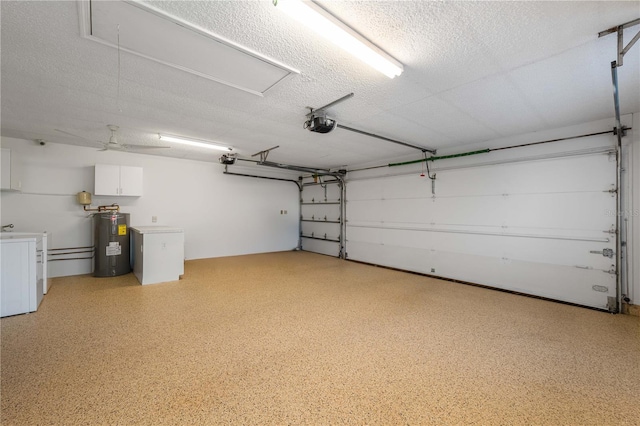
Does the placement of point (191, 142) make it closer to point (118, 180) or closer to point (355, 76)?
point (118, 180)

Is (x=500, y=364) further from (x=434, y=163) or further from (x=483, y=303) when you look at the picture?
(x=434, y=163)

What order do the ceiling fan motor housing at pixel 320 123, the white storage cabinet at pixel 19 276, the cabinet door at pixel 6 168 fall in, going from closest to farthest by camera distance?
the white storage cabinet at pixel 19 276 < the ceiling fan motor housing at pixel 320 123 < the cabinet door at pixel 6 168

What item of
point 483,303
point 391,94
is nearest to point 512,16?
point 391,94

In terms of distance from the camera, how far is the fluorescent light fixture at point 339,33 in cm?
147

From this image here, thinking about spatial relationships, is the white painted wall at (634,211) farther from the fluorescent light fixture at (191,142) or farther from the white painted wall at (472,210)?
the fluorescent light fixture at (191,142)

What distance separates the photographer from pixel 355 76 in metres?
2.34

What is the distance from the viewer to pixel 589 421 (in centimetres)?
155

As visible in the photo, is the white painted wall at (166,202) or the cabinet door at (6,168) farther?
the white painted wall at (166,202)

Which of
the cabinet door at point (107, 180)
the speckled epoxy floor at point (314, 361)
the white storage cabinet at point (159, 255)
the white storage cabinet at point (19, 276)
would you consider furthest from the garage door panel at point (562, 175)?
the cabinet door at point (107, 180)

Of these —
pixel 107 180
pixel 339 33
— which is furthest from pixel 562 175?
pixel 107 180

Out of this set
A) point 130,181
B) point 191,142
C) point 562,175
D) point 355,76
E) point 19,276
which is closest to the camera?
point 355,76

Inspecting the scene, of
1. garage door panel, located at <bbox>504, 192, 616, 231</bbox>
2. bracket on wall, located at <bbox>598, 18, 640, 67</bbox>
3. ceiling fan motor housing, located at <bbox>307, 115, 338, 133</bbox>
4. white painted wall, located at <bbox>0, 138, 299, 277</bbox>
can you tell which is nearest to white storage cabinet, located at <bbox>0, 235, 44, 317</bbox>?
white painted wall, located at <bbox>0, 138, 299, 277</bbox>

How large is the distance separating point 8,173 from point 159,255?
8.79 feet

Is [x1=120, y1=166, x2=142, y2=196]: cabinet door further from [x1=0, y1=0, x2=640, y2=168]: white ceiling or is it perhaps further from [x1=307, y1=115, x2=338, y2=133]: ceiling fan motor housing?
[x1=307, y1=115, x2=338, y2=133]: ceiling fan motor housing
